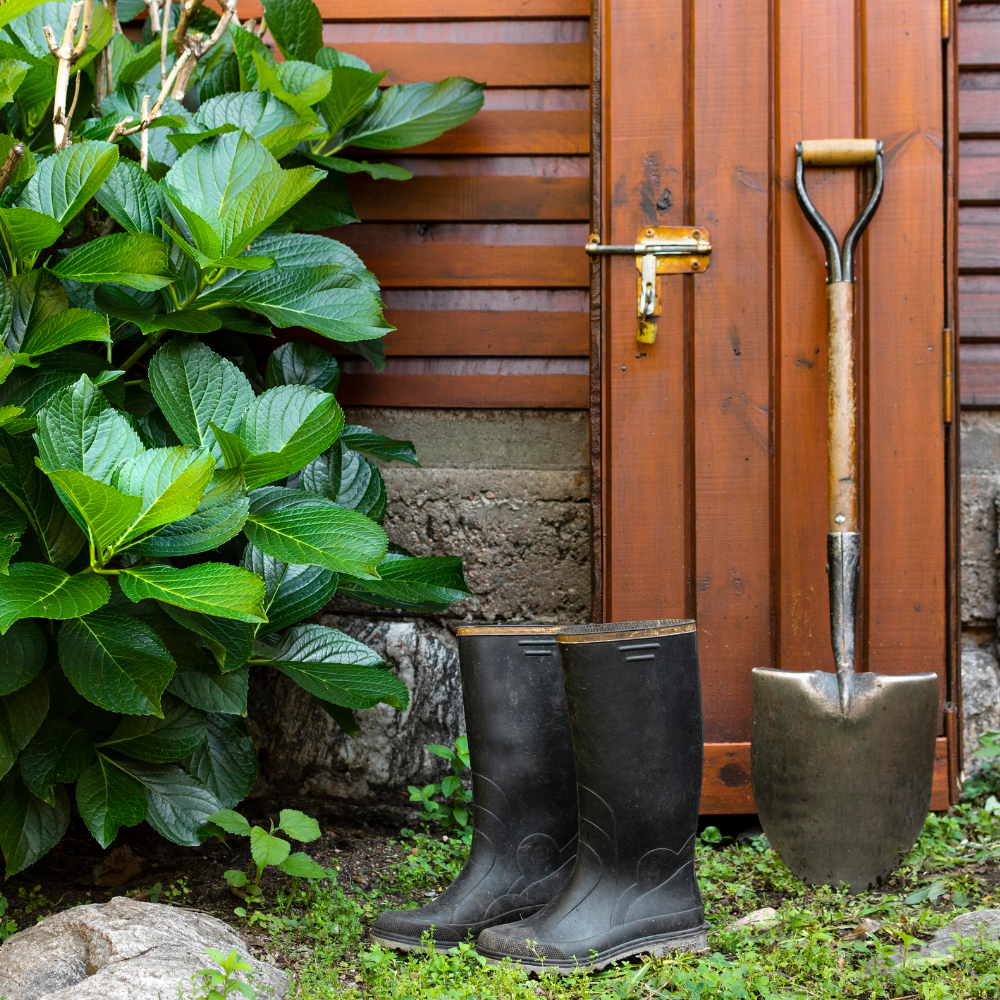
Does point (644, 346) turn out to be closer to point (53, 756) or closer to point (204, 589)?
point (204, 589)

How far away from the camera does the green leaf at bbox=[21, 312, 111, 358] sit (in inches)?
54.3

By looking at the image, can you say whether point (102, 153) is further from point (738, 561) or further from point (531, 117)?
point (738, 561)

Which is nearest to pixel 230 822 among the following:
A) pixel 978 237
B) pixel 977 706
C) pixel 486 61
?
pixel 977 706

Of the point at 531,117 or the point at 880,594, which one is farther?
the point at 531,117

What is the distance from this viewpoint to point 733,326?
1900 millimetres

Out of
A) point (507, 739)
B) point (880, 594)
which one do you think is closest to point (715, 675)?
point (880, 594)

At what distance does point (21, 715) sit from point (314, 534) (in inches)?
20.2

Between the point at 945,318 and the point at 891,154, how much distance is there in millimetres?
363

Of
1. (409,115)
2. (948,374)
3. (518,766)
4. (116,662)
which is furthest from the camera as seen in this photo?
(409,115)

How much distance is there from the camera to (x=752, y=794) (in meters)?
1.82

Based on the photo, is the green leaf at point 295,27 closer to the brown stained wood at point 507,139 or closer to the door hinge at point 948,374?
the brown stained wood at point 507,139

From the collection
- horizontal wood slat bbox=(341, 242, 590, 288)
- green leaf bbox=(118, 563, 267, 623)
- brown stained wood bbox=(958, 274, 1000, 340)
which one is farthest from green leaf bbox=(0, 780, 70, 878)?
brown stained wood bbox=(958, 274, 1000, 340)

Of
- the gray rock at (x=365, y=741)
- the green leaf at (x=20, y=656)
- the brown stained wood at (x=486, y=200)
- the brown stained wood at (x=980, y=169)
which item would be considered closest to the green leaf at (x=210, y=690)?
the green leaf at (x=20, y=656)

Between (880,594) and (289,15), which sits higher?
(289,15)
